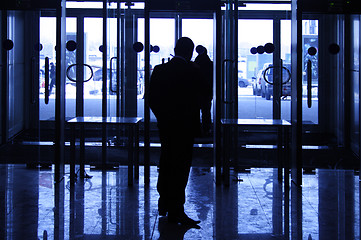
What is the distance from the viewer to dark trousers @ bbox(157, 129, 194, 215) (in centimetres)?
509

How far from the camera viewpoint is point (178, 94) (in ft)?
16.6

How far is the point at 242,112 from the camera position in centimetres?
1009

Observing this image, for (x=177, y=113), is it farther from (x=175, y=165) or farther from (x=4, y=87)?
(x=4, y=87)

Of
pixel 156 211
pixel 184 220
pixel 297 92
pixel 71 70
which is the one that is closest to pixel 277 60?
pixel 297 92

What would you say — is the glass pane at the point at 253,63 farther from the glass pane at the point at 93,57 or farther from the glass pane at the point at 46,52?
the glass pane at the point at 46,52

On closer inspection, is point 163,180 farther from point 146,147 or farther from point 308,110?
point 308,110

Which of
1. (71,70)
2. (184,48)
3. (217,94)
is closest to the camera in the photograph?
(184,48)

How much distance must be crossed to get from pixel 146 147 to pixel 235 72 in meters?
1.95

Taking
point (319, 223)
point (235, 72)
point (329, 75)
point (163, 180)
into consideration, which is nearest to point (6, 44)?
point (235, 72)

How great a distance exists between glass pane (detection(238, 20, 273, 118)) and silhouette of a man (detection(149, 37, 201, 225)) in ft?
13.1

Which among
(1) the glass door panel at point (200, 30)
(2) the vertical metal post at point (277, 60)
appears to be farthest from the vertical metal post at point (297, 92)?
(2) the vertical metal post at point (277, 60)

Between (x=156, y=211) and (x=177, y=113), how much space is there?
1.03 metres

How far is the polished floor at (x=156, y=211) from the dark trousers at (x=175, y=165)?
0.20 meters

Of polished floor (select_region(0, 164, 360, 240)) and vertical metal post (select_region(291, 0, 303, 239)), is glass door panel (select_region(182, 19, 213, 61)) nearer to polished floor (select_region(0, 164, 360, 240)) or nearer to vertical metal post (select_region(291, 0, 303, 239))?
vertical metal post (select_region(291, 0, 303, 239))
